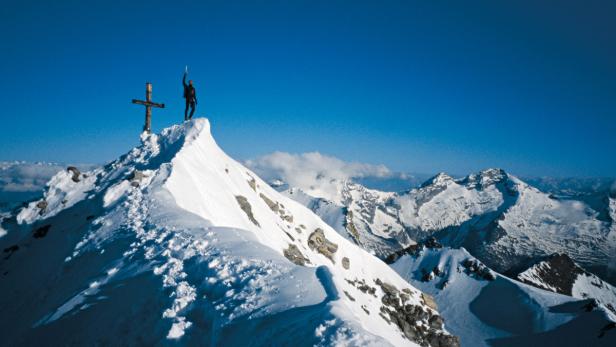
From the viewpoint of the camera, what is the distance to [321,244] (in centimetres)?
5659

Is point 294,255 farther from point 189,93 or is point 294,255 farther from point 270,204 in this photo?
point 189,93

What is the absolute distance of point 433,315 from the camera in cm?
5578

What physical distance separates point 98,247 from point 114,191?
25.4 feet

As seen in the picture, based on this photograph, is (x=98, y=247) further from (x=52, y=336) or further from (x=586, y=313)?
(x=586, y=313)

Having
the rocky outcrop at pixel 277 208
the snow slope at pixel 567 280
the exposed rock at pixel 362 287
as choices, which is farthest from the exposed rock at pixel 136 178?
the snow slope at pixel 567 280

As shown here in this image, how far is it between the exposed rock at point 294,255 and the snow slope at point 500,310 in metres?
62.9

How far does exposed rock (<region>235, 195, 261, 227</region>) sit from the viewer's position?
36.7m

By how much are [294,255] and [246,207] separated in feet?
25.6

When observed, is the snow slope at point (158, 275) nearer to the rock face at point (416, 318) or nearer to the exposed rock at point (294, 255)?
the exposed rock at point (294, 255)

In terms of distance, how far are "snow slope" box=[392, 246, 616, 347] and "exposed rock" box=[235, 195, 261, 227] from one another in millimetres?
70827

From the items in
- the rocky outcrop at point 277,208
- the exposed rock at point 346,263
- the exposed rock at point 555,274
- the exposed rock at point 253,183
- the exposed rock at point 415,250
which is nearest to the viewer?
the exposed rock at point 253,183

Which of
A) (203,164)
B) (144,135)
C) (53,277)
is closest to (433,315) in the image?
(203,164)

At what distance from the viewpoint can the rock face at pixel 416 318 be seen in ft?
141

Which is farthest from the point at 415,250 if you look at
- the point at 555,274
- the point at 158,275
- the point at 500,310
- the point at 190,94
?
the point at 158,275
